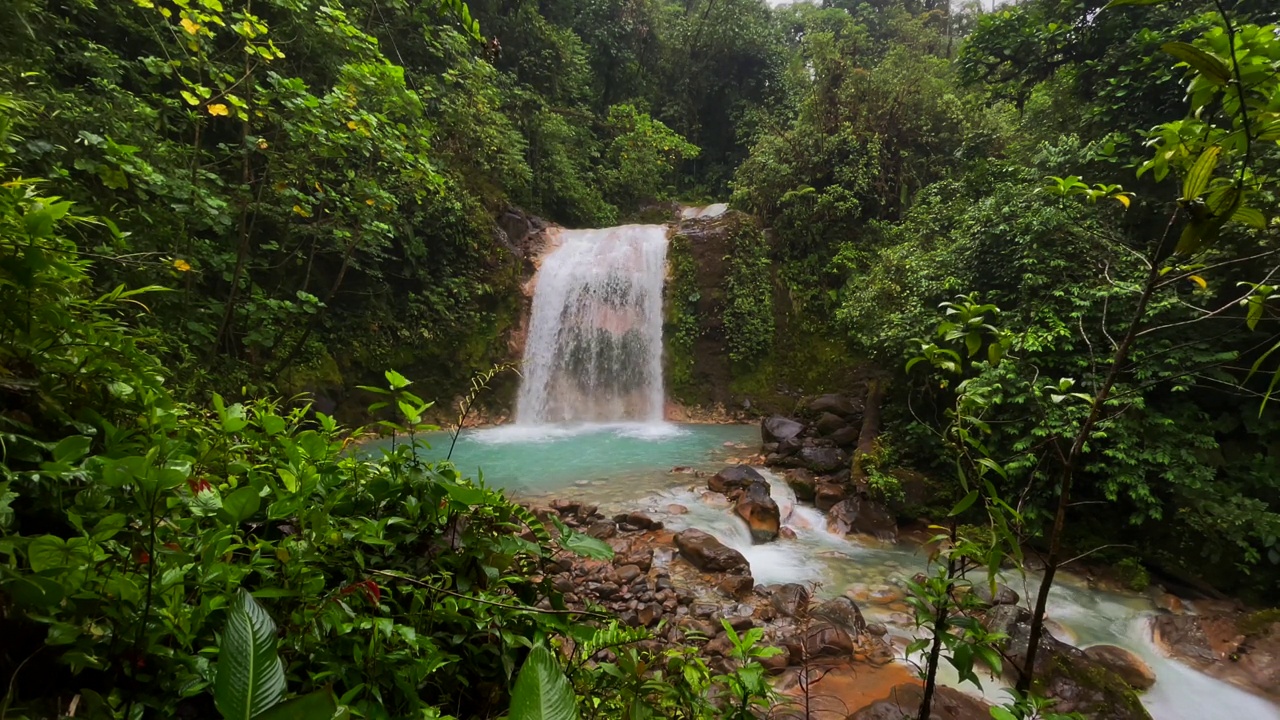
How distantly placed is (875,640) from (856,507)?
7.63 ft

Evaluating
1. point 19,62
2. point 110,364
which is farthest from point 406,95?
point 110,364

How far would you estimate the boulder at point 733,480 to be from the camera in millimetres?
7031

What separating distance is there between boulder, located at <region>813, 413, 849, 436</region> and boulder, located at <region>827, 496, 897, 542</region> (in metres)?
2.03

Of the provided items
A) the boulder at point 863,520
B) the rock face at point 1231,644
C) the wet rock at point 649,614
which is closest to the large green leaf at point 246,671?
the wet rock at point 649,614

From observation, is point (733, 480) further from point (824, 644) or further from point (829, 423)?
point (824, 644)

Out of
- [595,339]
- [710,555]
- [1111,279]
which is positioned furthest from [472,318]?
[1111,279]

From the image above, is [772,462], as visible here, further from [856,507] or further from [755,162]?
[755,162]

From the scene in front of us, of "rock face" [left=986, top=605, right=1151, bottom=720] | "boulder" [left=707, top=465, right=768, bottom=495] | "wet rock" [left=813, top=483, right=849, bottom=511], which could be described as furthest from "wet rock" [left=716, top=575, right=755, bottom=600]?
"wet rock" [left=813, top=483, right=849, bottom=511]

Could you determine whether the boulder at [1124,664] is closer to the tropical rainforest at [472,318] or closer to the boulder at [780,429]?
the tropical rainforest at [472,318]

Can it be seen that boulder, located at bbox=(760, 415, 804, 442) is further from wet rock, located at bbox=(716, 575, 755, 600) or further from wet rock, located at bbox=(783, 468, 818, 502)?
wet rock, located at bbox=(716, 575, 755, 600)

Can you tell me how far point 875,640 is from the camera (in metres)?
4.21

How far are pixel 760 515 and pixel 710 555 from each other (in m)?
1.20

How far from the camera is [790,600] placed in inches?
181

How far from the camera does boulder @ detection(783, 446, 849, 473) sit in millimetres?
7609
